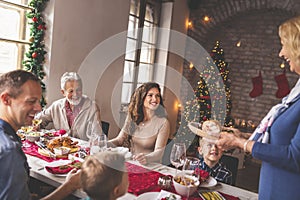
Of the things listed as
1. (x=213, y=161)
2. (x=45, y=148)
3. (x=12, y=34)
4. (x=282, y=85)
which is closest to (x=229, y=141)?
(x=213, y=161)

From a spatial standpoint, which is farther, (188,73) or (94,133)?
(188,73)

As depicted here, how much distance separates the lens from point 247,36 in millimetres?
4660

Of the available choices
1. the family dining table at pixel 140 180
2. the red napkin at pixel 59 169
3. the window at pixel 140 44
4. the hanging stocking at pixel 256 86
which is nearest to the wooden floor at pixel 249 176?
the hanging stocking at pixel 256 86

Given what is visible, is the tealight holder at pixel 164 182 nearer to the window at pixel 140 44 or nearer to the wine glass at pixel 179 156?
the wine glass at pixel 179 156

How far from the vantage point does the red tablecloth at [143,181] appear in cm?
137

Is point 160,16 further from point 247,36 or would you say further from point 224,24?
point 247,36

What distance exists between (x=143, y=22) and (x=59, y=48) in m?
1.61

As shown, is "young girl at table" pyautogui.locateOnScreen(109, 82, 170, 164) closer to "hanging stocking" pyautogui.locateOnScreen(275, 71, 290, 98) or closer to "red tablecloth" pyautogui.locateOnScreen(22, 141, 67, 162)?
"red tablecloth" pyautogui.locateOnScreen(22, 141, 67, 162)

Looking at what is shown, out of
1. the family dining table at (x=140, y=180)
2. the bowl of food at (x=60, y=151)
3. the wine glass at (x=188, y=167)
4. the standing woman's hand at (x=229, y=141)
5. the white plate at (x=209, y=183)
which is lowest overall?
the family dining table at (x=140, y=180)

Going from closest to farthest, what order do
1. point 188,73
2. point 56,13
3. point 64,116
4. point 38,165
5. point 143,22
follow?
1. point 38,165
2. point 64,116
3. point 56,13
4. point 143,22
5. point 188,73

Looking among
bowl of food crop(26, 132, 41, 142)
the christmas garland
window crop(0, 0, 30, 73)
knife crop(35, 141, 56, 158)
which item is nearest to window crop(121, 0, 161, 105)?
the christmas garland

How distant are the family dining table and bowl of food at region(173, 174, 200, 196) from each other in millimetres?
32

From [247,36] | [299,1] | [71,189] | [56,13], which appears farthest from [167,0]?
[71,189]

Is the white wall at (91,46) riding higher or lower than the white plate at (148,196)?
higher
